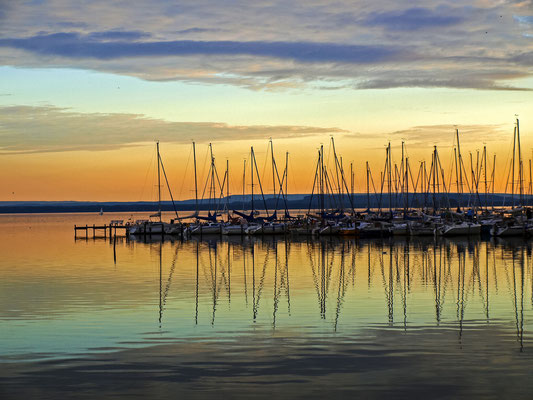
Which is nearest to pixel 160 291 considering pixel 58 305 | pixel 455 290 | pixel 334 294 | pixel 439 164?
pixel 58 305

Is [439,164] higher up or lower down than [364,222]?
higher up

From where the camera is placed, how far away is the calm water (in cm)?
1436

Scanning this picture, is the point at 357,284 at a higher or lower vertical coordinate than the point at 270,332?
lower

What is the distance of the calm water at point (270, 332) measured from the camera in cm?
1436

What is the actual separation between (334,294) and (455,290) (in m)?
5.43

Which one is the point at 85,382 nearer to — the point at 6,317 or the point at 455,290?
the point at 6,317

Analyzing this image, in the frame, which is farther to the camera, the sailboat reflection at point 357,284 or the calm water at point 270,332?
the sailboat reflection at point 357,284

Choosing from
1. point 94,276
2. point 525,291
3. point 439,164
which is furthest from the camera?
point 439,164

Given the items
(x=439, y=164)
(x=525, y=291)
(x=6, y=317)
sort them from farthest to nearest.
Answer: (x=439, y=164), (x=525, y=291), (x=6, y=317)

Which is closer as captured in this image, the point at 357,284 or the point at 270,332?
the point at 270,332

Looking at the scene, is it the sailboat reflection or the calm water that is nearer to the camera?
the calm water

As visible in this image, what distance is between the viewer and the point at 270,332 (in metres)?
20.6

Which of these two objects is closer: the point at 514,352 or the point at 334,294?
the point at 514,352

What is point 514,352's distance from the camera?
55.7ft
